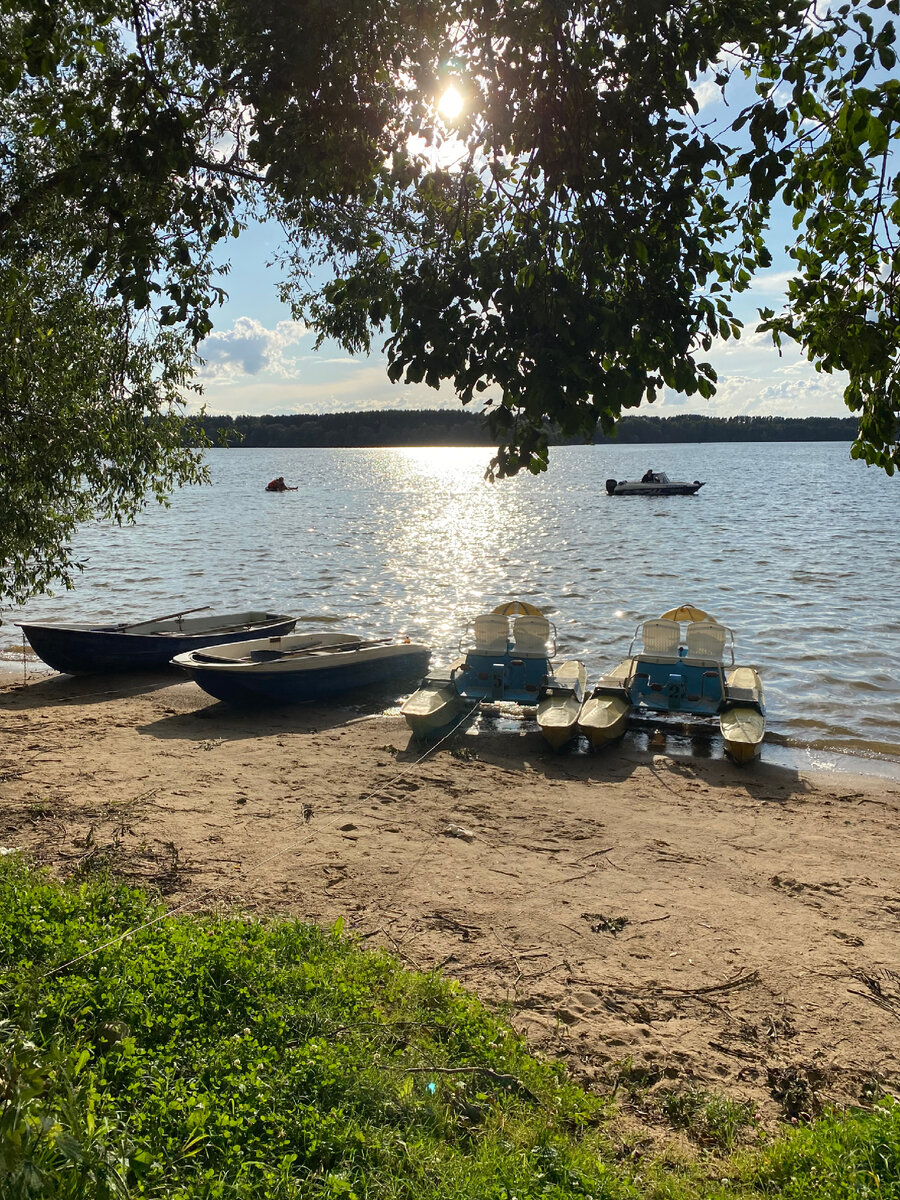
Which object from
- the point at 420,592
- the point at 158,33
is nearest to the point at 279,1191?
the point at 158,33

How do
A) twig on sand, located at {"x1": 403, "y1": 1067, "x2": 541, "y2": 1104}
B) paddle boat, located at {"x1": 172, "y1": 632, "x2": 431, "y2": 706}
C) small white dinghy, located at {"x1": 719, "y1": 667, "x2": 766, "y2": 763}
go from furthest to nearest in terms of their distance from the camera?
1. paddle boat, located at {"x1": 172, "y1": 632, "x2": 431, "y2": 706}
2. small white dinghy, located at {"x1": 719, "y1": 667, "x2": 766, "y2": 763}
3. twig on sand, located at {"x1": 403, "y1": 1067, "x2": 541, "y2": 1104}

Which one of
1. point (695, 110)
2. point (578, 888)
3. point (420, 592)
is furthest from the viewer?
point (420, 592)

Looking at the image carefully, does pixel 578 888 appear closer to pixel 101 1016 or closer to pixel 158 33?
pixel 101 1016

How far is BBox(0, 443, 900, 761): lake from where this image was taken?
19.7 m

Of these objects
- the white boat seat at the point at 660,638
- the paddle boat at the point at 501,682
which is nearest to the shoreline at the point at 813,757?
the white boat seat at the point at 660,638

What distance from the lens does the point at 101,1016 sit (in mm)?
4934

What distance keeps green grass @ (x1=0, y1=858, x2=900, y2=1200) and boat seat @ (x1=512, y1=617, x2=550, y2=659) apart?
9753mm

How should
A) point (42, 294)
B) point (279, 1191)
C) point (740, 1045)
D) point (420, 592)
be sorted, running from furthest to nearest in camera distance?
point (420, 592) < point (42, 294) < point (740, 1045) < point (279, 1191)

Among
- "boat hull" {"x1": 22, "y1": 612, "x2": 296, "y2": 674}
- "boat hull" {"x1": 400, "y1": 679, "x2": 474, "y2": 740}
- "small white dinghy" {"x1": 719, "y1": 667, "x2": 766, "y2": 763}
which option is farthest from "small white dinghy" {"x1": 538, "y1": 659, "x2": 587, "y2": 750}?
"boat hull" {"x1": 22, "y1": 612, "x2": 296, "y2": 674}

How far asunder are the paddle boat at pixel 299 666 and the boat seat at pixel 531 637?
10.2 ft

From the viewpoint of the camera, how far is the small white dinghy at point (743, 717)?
1345 cm

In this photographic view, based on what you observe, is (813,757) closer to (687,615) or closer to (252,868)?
(687,615)

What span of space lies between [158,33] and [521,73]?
9.31ft

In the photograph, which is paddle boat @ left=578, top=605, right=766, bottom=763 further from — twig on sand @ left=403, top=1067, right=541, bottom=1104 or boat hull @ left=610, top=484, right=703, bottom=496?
boat hull @ left=610, top=484, right=703, bottom=496
